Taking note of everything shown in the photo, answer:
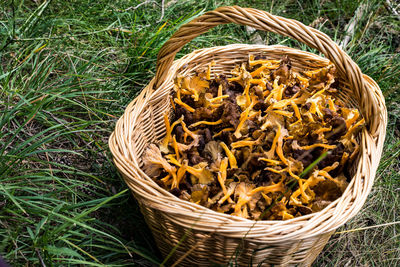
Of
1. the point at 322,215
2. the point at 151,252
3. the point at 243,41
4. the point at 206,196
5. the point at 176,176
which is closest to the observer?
the point at 322,215

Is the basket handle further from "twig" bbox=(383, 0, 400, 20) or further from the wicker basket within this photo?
"twig" bbox=(383, 0, 400, 20)

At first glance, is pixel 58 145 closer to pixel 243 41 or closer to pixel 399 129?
pixel 243 41

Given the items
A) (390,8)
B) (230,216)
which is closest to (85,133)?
(230,216)

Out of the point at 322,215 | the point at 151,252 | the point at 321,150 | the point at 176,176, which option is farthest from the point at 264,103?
the point at 151,252

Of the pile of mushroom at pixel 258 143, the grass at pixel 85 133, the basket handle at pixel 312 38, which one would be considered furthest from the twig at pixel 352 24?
the basket handle at pixel 312 38

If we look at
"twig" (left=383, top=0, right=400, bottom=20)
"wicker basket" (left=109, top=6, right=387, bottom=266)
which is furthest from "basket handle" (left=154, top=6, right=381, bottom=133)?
"twig" (left=383, top=0, right=400, bottom=20)

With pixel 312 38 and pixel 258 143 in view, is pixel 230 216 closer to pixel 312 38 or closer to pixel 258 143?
pixel 258 143
